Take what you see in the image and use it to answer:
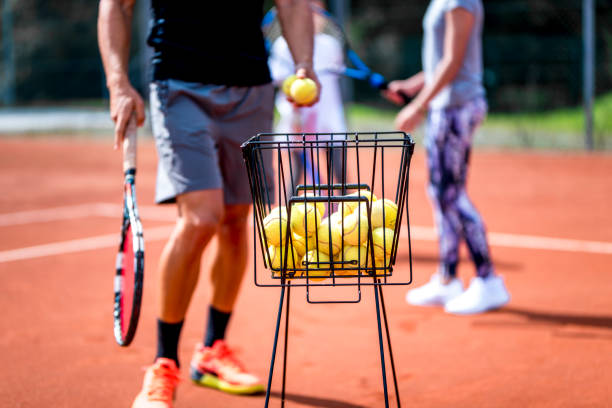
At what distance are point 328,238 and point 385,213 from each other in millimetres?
194

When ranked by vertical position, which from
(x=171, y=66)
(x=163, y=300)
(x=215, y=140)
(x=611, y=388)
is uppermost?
(x=171, y=66)

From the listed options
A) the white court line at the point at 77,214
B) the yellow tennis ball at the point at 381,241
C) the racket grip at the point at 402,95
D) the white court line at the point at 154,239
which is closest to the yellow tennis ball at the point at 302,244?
the yellow tennis ball at the point at 381,241

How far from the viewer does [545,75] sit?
38.7ft

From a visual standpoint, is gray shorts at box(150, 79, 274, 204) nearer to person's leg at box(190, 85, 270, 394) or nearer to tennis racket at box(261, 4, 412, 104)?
person's leg at box(190, 85, 270, 394)

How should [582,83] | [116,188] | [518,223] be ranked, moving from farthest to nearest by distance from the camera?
[582,83] → [116,188] → [518,223]

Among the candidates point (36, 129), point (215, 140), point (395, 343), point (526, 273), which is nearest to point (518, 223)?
point (526, 273)

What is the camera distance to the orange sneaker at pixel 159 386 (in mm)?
2812

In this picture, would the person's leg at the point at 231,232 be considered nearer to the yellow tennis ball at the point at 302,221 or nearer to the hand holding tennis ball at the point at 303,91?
the hand holding tennis ball at the point at 303,91

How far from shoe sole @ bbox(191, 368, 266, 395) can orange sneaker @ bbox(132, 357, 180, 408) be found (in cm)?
24

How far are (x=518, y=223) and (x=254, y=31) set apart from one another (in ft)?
13.2

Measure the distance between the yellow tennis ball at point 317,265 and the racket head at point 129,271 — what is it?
1.94 feet

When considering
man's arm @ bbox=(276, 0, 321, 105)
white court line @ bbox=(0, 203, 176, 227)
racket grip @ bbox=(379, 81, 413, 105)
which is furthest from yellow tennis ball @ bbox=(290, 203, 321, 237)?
white court line @ bbox=(0, 203, 176, 227)

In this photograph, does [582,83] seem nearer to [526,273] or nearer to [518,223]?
[518,223]

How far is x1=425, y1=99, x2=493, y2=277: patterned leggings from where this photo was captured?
13.7 ft
